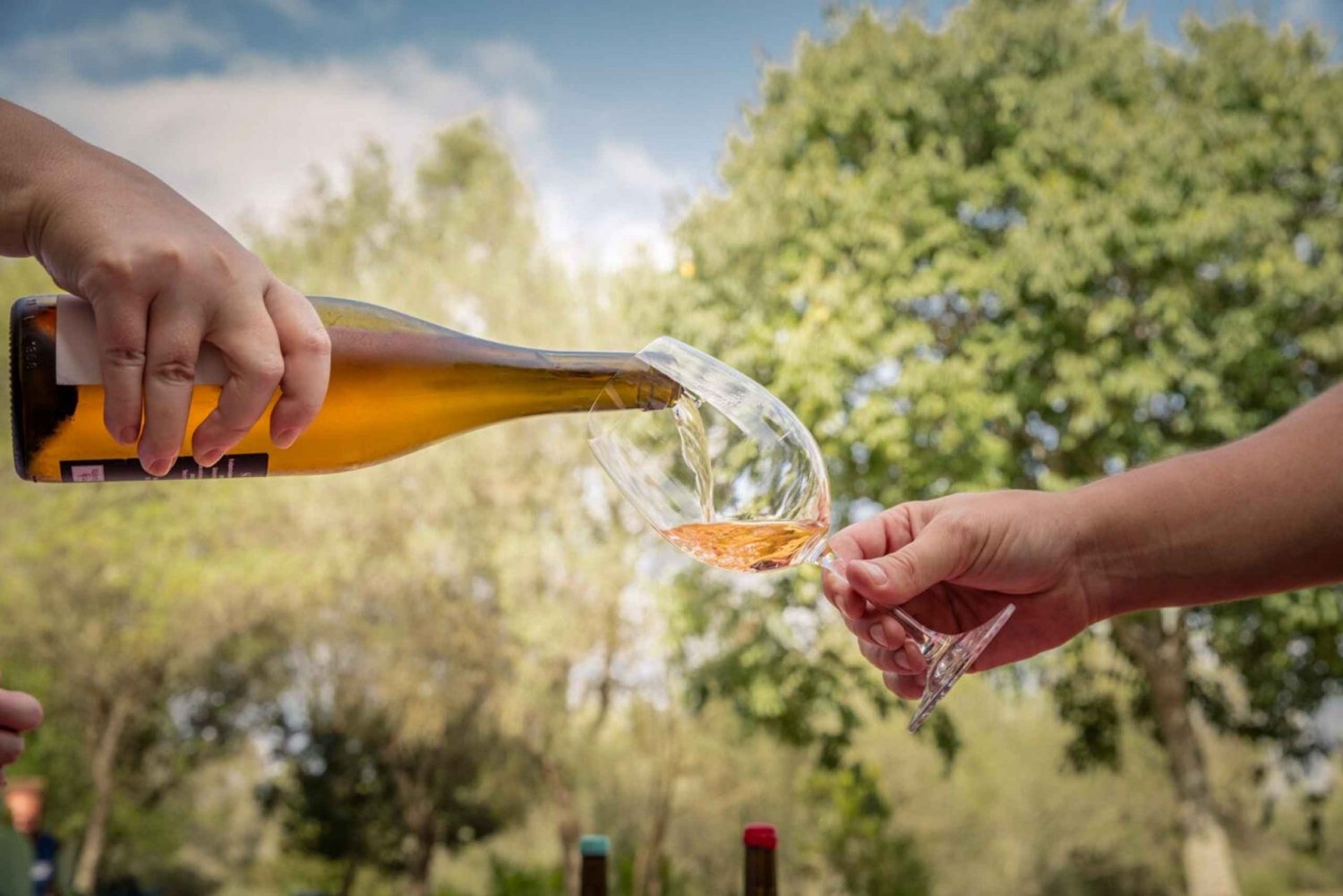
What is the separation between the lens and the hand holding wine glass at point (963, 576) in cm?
114

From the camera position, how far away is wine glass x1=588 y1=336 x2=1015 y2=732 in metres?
1.16

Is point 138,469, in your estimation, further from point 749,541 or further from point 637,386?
point 749,541

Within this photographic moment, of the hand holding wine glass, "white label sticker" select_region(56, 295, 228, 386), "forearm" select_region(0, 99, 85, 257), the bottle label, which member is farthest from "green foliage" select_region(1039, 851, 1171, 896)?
"forearm" select_region(0, 99, 85, 257)

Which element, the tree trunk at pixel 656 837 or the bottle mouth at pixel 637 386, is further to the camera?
the tree trunk at pixel 656 837

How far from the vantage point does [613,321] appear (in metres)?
13.1

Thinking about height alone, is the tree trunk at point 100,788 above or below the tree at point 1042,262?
below

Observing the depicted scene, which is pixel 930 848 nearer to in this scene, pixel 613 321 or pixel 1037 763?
pixel 1037 763

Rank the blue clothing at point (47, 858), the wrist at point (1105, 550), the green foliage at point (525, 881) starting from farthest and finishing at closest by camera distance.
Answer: the green foliage at point (525, 881), the blue clothing at point (47, 858), the wrist at point (1105, 550)

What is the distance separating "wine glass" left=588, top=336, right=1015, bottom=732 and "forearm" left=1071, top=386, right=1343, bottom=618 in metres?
0.16

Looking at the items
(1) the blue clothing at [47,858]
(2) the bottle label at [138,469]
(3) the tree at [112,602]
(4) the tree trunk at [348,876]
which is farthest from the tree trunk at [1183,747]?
(4) the tree trunk at [348,876]

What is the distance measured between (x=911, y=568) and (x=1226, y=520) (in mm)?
329

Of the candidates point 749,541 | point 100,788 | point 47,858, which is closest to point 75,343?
point 749,541

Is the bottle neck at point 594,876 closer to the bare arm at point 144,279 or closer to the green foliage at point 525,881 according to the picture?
the bare arm at point 144,279

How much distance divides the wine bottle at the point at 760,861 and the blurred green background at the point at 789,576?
687 cm
